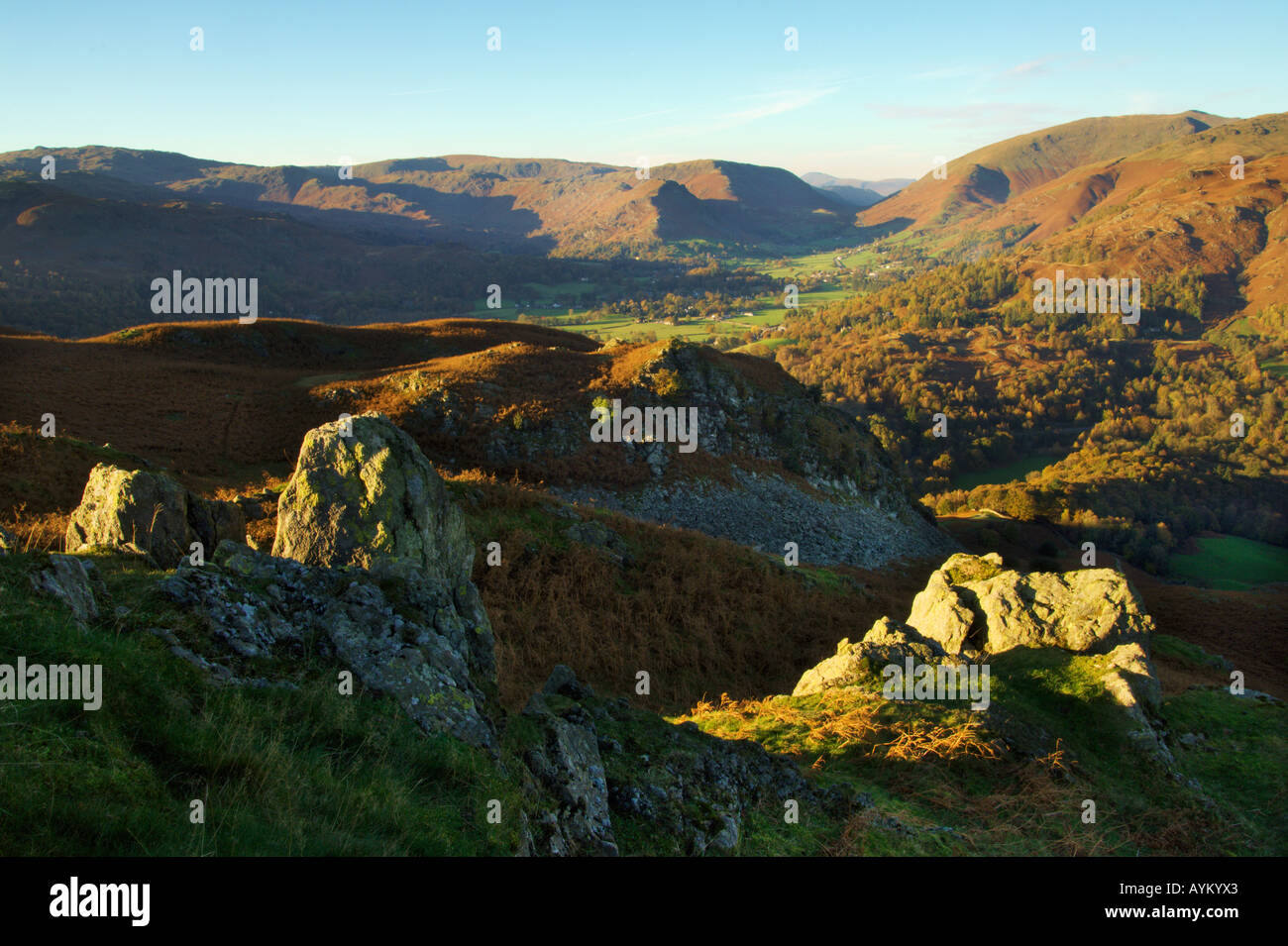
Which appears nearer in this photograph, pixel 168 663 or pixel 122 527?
pixel 168 663

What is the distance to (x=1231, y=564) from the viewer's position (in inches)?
3004

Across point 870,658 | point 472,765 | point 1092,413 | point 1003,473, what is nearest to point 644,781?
point 472,765

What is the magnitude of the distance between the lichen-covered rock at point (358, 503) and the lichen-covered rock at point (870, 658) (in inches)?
258

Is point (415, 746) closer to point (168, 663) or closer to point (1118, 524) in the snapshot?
point (168, 663)

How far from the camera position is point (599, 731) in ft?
22.7

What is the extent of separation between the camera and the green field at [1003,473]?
10381cm

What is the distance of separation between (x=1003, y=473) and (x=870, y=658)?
111 meters

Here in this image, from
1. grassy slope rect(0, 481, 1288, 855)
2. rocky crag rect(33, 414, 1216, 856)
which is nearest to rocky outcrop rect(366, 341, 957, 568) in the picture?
grassy slope rect(0, 481, 1288, 855)

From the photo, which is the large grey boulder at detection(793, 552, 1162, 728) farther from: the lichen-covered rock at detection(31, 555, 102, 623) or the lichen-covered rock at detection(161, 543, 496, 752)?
the lichen-covered rock at detection(31, 555, 102, 623)

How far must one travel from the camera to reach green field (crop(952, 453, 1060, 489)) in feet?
341

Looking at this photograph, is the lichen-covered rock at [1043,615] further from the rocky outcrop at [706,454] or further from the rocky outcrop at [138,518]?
the rocky outcrop at [706,454]

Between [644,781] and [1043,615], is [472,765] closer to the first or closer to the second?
[644,781]
